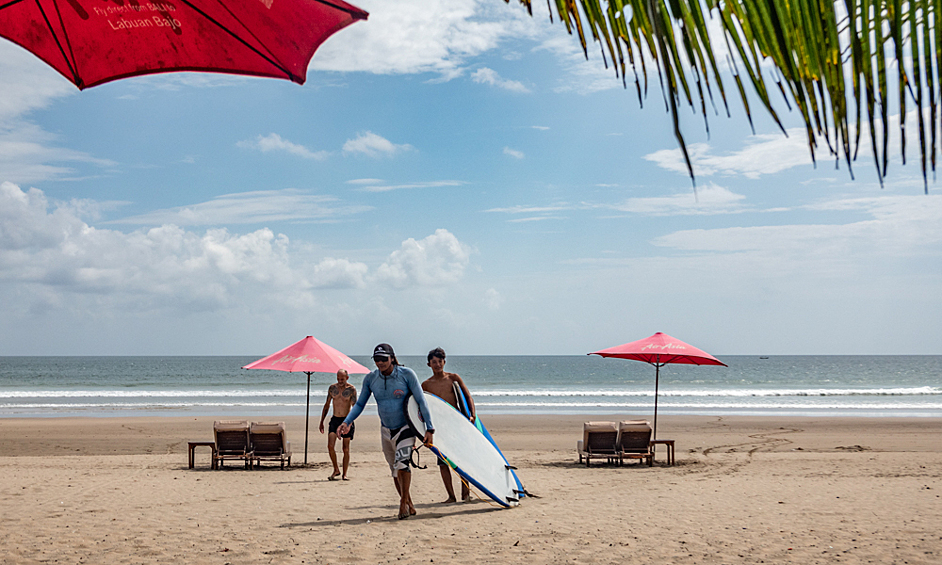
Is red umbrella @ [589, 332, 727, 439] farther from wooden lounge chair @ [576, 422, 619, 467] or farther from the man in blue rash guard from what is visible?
the man in blue rash guard

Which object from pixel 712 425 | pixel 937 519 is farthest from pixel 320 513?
pixel 712 425

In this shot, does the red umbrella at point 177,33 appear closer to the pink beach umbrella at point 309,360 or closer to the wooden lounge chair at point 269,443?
the pink beach umbrella at point 309,360

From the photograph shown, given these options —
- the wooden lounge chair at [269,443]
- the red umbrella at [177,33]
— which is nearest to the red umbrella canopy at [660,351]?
the wooden lounge chair at [269,443]

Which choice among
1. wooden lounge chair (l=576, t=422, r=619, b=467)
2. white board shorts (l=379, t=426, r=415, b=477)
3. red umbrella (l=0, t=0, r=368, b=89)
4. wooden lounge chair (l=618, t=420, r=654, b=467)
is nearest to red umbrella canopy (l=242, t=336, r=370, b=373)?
white board shorts (l=379, t=426, r=415, b=477)

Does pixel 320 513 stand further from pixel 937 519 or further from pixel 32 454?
pixel 32 454

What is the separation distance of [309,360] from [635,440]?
5273 mm

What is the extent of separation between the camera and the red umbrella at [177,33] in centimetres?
169

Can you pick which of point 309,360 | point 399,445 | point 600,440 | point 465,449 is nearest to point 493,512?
point 465,449

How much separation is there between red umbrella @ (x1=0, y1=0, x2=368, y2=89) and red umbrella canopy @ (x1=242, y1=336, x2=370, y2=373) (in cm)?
868

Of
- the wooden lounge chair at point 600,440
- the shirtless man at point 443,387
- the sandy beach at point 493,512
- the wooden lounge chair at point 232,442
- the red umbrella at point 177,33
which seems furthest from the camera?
the wooden lounge chair at point 600,440

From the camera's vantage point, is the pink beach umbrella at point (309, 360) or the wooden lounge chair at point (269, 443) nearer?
the pink beach umbrella at point (309, 360)

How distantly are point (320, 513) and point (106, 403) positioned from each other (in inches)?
1091

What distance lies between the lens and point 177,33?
1.75 m

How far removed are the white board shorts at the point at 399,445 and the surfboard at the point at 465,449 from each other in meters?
0.10
